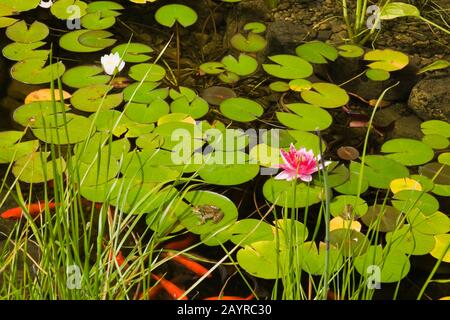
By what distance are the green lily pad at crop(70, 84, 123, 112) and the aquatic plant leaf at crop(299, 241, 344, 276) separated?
732 mm

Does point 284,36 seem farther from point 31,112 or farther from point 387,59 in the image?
point 31,112

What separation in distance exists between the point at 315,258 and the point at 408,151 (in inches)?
20.3

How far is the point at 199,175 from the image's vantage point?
1753 mm

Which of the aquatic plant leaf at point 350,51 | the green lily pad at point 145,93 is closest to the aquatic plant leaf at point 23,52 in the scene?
the green lily pad at point 145,93

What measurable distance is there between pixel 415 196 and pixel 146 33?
1131mm

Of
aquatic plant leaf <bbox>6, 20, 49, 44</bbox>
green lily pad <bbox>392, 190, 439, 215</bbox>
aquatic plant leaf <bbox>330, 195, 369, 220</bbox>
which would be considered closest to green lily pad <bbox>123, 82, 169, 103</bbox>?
aquatic plant leaf <bbox>6, 20, 49, 44</bbox>

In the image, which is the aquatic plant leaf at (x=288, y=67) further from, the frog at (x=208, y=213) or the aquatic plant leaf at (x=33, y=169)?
the aquatic plant leaf at (x=33, y=169)

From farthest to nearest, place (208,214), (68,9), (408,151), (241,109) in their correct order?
(68,9) < (241,109) < (408,151) < (208,214)

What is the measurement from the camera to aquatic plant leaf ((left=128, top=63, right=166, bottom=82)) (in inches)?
81.6

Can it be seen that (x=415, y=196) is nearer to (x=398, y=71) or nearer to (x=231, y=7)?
(x=398, y=71)

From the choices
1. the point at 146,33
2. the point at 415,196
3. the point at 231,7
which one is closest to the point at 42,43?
the point at 146,33

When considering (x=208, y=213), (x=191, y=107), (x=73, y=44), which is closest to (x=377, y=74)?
(x=191, y=107)

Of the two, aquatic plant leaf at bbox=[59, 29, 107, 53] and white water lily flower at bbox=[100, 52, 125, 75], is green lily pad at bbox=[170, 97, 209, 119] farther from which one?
aquatic plant leaf at bbox=[59, 29, 107, 53]

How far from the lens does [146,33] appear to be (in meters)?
2.38
